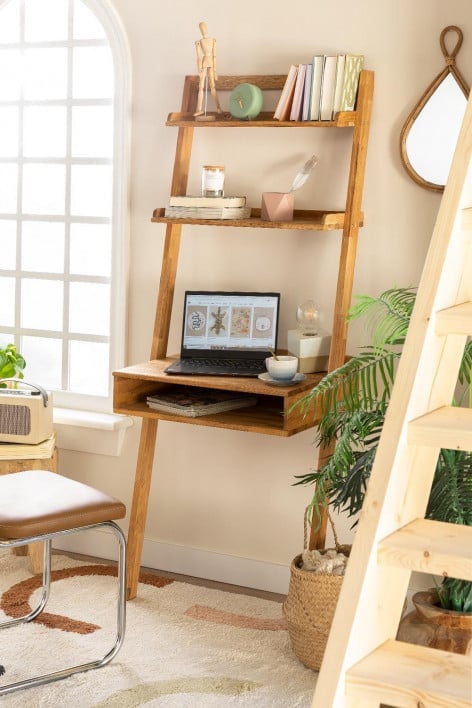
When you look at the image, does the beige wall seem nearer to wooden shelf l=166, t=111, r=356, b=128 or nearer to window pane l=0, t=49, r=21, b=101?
wooden shelf l=166, t=111, r=356, b=128

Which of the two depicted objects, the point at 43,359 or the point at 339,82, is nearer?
the point at 339,82

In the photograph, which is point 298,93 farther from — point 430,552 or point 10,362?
point 430,552

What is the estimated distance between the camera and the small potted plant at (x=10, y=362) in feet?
12.7

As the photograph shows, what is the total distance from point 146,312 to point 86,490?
103cm

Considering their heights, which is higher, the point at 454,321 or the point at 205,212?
the point at 205,212

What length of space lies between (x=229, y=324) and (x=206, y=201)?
446mm

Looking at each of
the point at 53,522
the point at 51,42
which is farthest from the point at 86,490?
the point at 51,42

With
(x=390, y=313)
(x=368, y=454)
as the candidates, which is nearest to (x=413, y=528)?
(x=368, y=454)

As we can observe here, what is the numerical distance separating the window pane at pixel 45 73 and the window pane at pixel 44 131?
0.06 m

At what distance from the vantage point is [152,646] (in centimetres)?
321

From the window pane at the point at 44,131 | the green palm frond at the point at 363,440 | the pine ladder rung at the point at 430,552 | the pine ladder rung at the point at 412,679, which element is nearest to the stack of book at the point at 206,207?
the green palm frond at the point at 363,440

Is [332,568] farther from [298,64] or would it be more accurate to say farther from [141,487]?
[298,64]

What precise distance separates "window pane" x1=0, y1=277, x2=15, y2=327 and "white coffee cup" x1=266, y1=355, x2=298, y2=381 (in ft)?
4.72

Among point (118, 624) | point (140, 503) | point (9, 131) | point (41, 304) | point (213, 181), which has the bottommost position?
point (118, 624)
